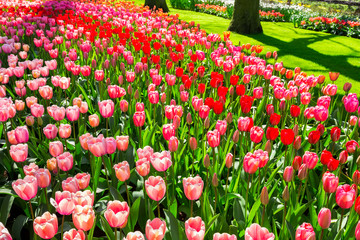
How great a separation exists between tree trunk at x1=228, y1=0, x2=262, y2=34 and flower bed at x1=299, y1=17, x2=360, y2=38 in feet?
12.0

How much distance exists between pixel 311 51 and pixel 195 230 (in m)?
8.79

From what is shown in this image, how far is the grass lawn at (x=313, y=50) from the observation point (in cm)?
708

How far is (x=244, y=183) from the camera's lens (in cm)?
227

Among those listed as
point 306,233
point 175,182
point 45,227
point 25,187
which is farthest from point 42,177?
point 306,233

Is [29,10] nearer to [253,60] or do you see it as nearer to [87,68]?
[87,68]

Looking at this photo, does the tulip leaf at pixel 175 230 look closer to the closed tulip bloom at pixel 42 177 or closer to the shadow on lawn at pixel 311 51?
the closed tulip bloom at pixel 42 177

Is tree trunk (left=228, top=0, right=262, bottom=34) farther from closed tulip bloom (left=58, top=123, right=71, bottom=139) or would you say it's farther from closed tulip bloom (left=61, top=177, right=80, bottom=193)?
closed tulip bloom (left=61, top=177, right=80, bottom=193)

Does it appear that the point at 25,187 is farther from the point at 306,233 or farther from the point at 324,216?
the point at 324,216

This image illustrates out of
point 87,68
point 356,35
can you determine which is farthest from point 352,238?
point 356,35

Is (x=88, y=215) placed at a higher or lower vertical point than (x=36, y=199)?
higher

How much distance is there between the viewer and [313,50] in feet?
30.5

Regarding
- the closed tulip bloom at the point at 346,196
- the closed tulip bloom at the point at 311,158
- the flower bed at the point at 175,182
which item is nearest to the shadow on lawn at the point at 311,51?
the flower bed at the point at 175,182

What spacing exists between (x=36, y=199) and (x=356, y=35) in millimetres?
13310

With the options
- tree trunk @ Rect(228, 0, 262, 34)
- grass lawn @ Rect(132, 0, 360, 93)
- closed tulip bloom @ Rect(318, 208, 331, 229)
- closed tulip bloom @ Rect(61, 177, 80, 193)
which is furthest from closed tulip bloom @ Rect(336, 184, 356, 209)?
Answer: tree trunk @ Rect(228, 0, 262, 34)
